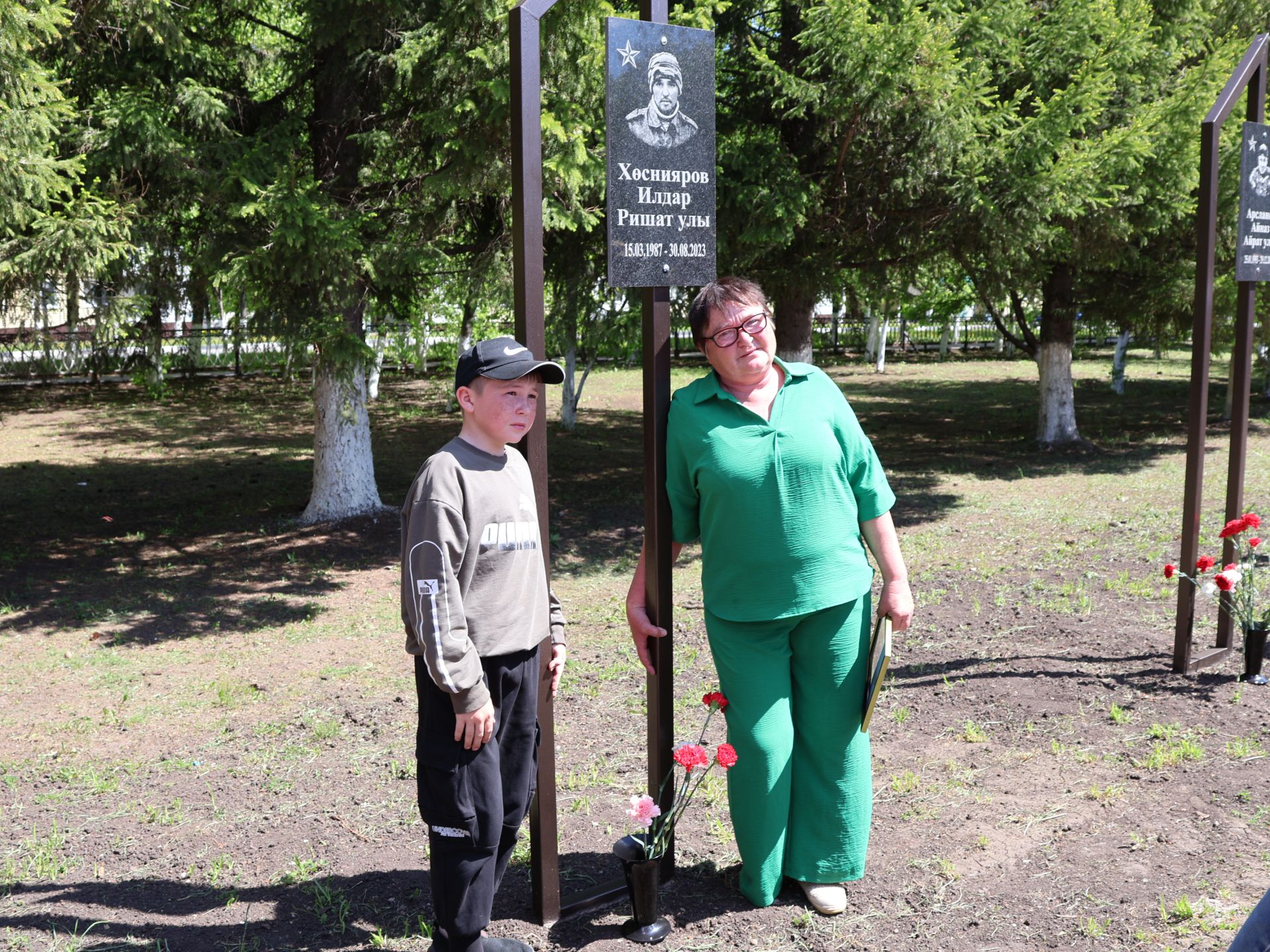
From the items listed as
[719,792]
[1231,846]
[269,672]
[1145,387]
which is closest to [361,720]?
[269,672]

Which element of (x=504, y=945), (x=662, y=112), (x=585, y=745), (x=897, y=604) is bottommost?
(x=585, y=745)

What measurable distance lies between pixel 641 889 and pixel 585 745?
1.72 meters

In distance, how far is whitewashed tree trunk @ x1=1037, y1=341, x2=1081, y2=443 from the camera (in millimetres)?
14883

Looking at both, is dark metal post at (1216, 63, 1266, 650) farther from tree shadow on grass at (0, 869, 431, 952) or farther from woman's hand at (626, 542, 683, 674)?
tree shadow on grass at (0, 869, 431, 952)

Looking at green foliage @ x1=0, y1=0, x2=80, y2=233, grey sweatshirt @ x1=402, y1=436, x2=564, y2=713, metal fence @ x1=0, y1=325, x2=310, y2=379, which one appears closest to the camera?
grey sweatshirt @ x1=402, y1=436, x2=564, y2=713

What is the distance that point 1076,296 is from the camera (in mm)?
14695

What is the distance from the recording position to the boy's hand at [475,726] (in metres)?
2.75

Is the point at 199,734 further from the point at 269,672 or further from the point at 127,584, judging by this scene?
the point at 127,584

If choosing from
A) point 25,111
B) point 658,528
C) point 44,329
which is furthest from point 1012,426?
point 658,528

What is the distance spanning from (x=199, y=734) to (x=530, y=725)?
2.96m

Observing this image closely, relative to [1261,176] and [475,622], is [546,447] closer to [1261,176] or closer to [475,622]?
[475,622]

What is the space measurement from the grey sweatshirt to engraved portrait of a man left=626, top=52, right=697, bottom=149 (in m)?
1.08

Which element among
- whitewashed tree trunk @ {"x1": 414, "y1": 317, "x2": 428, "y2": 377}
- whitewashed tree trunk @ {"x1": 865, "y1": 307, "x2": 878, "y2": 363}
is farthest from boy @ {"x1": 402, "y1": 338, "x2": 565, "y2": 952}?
whitewashed tree trunk @ {"x1": 865, "y1": 307, "x2": 878, "y2": 363}

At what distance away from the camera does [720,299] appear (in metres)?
3.27
